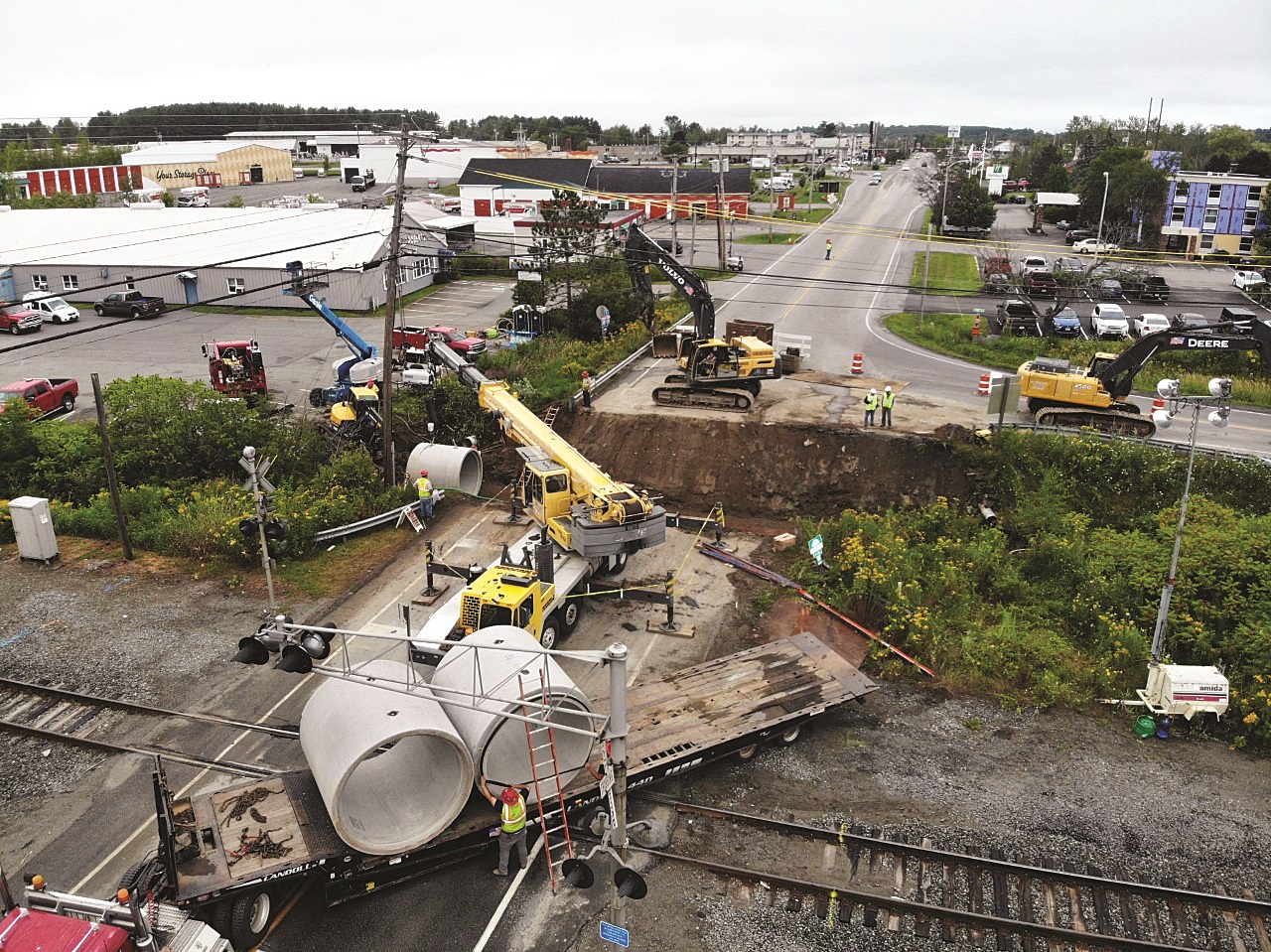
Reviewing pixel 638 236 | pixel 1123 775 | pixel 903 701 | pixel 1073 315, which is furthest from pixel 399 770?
pixel 1073 315

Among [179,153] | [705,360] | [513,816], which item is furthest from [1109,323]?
[179,153]

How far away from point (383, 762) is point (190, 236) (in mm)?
48102

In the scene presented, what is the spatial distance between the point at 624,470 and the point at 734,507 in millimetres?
3446

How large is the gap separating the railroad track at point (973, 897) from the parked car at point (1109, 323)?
1112 inches

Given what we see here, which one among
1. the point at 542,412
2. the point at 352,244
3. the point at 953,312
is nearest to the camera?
the point at 542,412

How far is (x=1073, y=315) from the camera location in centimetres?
3856

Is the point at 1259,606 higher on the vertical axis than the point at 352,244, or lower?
lower

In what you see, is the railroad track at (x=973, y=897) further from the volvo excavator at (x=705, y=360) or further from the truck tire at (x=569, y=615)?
the volvo excavator at (x=705, y=360)

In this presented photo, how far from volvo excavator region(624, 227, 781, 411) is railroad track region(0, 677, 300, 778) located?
15907 millimetres

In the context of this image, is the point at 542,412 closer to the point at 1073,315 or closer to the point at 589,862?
the point at 589,862

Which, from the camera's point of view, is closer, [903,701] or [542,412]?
[903,701]

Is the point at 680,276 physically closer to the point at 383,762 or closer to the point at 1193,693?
the point at 1193,693

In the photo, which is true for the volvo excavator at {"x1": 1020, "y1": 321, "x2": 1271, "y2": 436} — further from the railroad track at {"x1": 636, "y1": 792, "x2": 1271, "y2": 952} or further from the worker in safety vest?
the worker in safety vest

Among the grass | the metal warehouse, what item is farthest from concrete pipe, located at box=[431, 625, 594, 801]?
the grass
